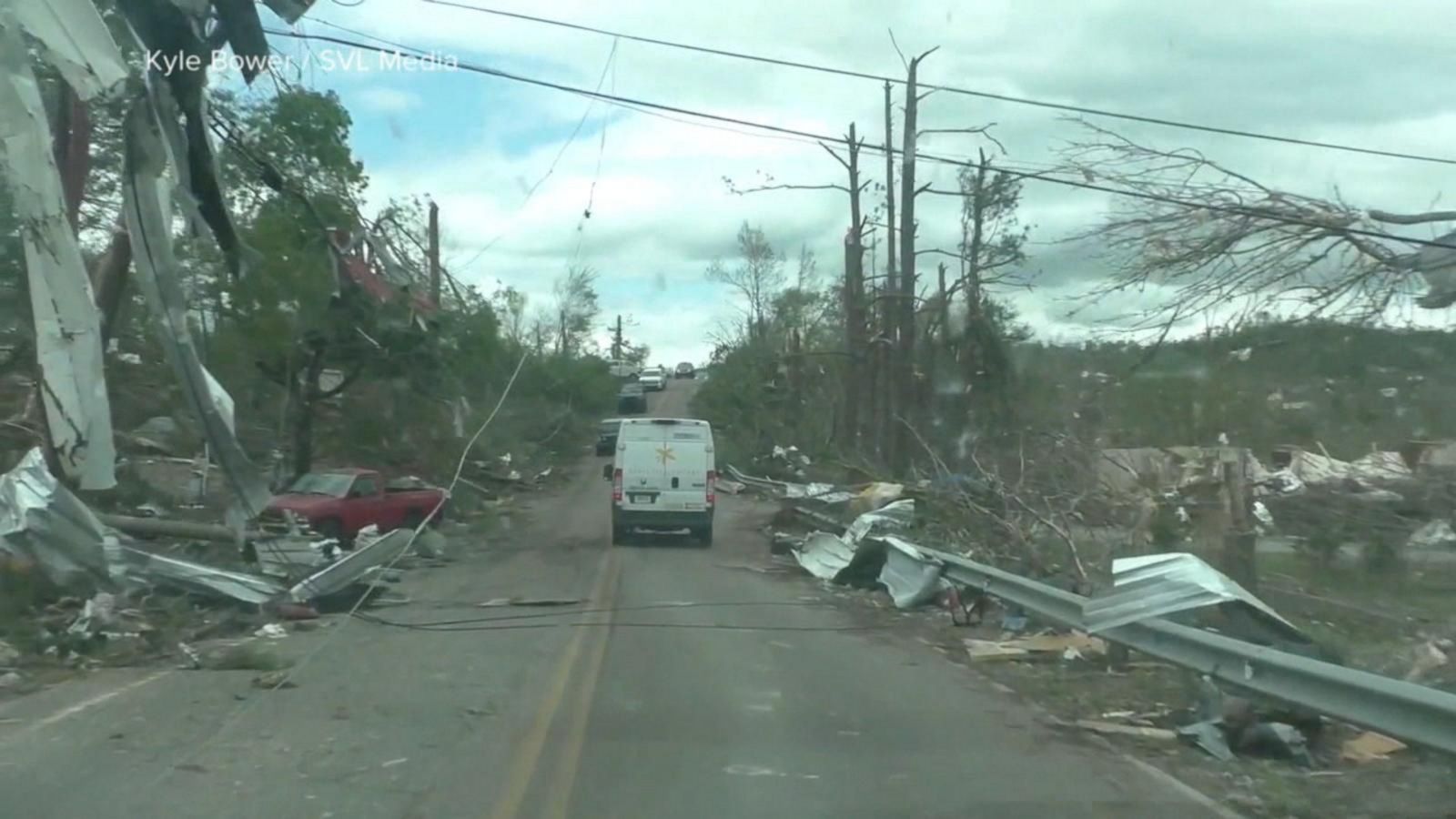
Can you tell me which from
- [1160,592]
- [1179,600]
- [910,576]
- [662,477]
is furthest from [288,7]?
[662,477]

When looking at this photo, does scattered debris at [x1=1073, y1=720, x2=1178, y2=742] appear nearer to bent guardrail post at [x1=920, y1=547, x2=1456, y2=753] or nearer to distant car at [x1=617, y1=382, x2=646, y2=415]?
bent guardrail post at [x1=920, y1=547, x2=1456, y2=753]

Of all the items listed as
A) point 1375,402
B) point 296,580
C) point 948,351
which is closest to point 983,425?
point 948,351

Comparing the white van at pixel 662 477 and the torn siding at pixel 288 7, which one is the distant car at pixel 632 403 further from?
the torn siding at pixel 288 7

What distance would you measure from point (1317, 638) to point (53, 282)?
11.7m

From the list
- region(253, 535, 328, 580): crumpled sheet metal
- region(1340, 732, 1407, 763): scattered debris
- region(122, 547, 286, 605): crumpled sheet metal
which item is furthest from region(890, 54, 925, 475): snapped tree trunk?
region(1340, 732, 1407, 763): scattered debris

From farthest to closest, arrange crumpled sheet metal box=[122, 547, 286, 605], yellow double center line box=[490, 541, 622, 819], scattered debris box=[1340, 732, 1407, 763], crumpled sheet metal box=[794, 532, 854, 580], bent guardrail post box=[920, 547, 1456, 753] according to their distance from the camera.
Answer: crumpled sheet metal box=[794, 532, 854, 580] < crumpled sheet metal box=[122, 547, 286, 605] < scattered debris box=[1340, 732, 1407, 763] < yellow double center line box=[490, 541, 622, 819] < bent guardrail post box=[920, 547, 1456, 753]

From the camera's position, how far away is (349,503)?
28219mm

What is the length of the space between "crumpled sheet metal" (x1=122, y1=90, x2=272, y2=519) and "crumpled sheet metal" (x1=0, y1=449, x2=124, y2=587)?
2.02m

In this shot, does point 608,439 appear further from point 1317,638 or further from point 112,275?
point 1317,638

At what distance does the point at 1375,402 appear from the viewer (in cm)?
2339

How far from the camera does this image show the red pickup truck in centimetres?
2738

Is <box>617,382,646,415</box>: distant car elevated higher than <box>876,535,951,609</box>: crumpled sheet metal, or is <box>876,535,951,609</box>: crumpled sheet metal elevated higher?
<box>617,382,646,415</box>: distant car

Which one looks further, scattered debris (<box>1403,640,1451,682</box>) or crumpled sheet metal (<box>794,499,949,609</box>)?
crumpled sheet metal (<box>794,499,949,609</box>)

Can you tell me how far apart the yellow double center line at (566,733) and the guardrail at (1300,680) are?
4.17m
